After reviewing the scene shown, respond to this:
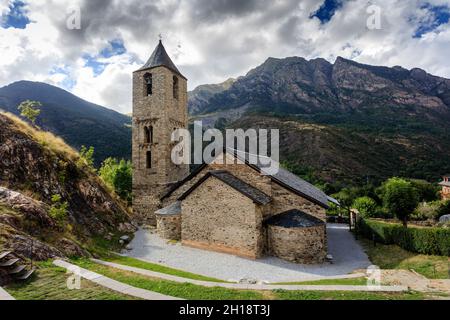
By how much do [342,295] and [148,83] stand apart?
2354cm

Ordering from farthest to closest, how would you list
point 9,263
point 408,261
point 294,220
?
point 294,220 < point 408,261 < point 9,263

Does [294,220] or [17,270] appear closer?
[17,270]

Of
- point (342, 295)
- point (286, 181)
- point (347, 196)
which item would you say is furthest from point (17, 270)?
point (347, 196)

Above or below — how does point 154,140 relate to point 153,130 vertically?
below

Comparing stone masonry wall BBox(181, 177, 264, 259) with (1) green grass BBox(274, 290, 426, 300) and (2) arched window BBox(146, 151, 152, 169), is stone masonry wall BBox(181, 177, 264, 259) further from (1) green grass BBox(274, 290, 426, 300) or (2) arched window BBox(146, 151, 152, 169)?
(2) arched window BBox(146, 151, 152, 169)

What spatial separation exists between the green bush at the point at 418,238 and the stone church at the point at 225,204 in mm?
5207

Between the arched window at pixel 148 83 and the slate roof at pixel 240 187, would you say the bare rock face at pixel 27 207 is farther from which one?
the arched window at pixel 148 83

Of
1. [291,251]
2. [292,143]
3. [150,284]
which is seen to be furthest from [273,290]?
[292,143]

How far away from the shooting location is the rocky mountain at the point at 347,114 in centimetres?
6794

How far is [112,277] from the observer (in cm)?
985

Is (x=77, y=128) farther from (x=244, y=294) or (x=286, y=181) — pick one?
(x=244, y=294)

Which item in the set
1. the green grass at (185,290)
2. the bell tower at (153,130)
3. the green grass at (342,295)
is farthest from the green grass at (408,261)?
the bell tower at (153,130)

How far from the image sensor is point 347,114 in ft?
366
